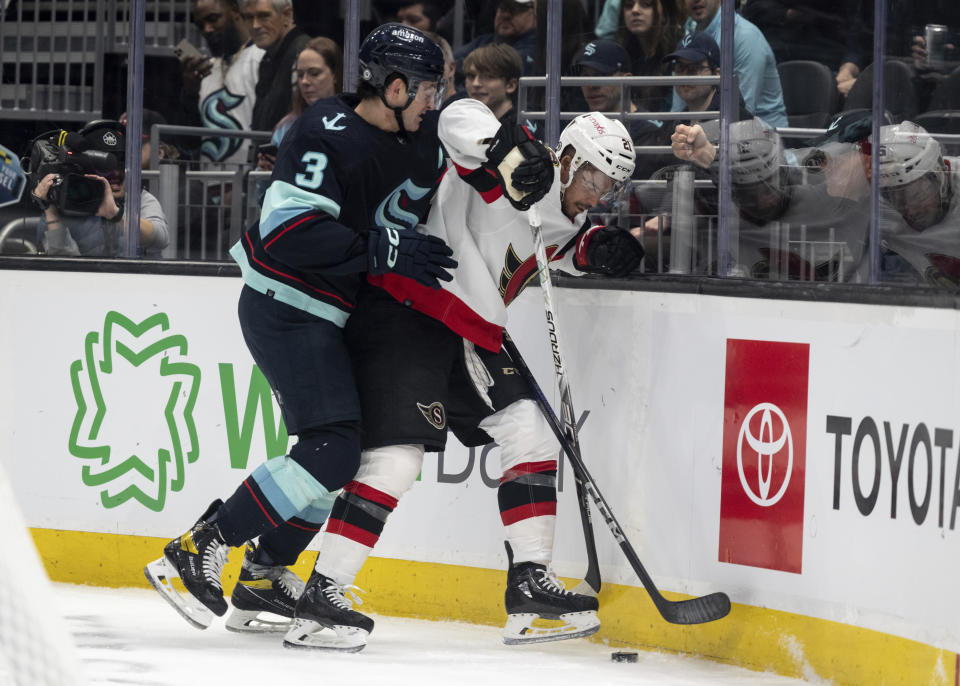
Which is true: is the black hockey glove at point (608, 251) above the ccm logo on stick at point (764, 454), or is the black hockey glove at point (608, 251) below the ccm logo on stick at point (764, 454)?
above

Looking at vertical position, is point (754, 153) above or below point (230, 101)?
below

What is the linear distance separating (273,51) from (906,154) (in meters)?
1.87

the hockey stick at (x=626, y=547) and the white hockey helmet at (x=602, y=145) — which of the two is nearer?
the hockey stick at (x=626, y=547)

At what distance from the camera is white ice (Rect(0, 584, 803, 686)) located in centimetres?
303

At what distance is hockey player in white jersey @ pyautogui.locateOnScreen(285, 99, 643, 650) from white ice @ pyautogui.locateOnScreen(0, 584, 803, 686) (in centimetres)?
8

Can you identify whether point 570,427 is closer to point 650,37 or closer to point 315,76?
point 650,37

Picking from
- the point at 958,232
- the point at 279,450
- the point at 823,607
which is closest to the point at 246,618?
the point at 279,450

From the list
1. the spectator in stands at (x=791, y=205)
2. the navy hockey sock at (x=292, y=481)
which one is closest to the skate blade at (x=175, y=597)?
the navy hockey sock at (x=292, y=481)

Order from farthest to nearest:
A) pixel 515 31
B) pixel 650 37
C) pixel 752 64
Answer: pixel 515 31 → pixel 650 37 → pixel 752 64

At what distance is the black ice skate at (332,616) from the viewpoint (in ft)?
10.5

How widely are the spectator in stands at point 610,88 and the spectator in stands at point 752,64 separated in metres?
0.25

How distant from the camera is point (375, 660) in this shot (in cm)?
321

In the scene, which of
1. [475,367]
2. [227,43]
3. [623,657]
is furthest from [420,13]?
[623,657]

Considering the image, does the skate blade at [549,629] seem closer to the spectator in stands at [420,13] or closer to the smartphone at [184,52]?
the spectator in stands at [420,13]
